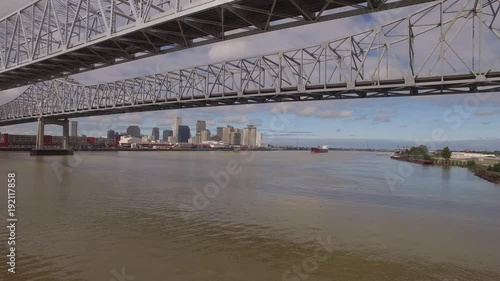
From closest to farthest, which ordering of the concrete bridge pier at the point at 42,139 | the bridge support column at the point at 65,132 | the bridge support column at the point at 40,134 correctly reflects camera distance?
the concrete bridge pier at the point at 42,139
the bridge support column at the point at 40,134
the bridge support column at the point at 65,132

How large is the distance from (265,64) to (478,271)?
132ft

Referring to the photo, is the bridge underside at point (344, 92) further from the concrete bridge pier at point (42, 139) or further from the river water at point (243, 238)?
the concrete bridge pier at point (42, 139)

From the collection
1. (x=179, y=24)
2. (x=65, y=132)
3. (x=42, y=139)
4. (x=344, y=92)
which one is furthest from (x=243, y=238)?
(x=65, y=132)

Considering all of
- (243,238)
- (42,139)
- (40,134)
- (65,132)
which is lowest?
(243,238)

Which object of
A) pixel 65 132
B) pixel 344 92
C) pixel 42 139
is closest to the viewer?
pixel 344 92

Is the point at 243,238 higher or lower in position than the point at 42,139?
lower

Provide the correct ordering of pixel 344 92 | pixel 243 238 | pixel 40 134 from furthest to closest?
1. pixel 40 134
2. pixel 344 92
3. pixel 243 238

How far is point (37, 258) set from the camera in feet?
34.8

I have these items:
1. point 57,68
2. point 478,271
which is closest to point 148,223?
point 478,271

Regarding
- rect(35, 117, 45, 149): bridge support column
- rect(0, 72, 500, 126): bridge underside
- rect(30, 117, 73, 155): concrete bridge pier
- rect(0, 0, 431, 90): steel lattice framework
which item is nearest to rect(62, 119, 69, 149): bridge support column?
rect(30, 117, 73, 155): concrete bridge pier

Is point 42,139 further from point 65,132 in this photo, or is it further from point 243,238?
point 243,238

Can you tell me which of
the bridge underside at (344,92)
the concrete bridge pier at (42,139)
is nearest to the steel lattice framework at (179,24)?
Answer: the bridge underside at (344,92)

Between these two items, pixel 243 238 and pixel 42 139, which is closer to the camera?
pixel 243 238

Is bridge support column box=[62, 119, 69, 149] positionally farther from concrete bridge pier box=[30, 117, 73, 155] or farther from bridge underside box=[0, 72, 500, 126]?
bridge underside box=[0, 72, 500, 126]
